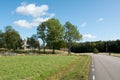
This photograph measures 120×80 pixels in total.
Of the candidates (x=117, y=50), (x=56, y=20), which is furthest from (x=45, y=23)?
(x=117, y=50)

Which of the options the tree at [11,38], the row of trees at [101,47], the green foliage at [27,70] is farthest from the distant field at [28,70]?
the row of trees at [101,47]

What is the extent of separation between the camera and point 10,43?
341ft

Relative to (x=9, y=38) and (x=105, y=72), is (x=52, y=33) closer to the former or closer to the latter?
(x=9, y=38)

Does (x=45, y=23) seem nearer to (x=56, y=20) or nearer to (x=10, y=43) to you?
(x=56, y=20)

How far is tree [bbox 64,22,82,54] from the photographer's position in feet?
317

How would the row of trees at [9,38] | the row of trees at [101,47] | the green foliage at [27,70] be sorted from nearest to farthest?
the green foliage at [27,70] < the row of trees at [9,38] < the row of trees at [101,47]

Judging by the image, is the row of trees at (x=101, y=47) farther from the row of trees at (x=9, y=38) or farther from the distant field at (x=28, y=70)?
the distant field at (x=28, y=70)

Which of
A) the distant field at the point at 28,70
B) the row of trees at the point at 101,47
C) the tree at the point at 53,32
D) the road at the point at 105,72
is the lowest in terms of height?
the road at the point at 105,72

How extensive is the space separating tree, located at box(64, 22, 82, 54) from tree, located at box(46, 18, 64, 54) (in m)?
10.2

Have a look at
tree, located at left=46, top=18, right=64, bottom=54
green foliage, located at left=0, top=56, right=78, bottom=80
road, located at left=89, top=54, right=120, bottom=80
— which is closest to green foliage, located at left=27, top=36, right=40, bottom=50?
tree, located at left=46, top=18, right=64, bottom=54

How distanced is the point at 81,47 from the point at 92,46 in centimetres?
717

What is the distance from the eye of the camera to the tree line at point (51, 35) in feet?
278

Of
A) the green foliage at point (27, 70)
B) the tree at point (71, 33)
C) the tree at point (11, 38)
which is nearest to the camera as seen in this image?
the green foliage at point (27, 70)

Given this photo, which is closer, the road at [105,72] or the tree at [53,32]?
the road at [105,72]
